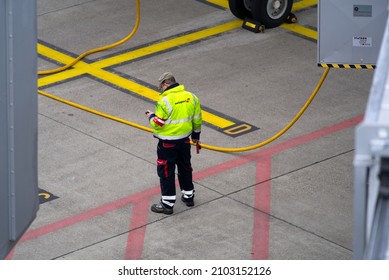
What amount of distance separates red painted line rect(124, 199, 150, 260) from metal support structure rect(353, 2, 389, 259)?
5.73m

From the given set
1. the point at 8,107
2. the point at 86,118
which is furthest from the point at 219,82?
the point at 8,107

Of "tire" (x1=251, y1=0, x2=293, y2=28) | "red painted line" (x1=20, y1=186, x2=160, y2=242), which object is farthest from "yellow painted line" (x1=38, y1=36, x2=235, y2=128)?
"tire" (x1=251, y1=0, x2=293, y2=28)

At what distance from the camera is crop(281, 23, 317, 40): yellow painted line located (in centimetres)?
1723

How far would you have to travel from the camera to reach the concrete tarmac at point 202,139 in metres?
10.9

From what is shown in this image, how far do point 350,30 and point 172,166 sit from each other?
2495mm

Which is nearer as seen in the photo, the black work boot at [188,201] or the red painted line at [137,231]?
the red painted line at [137,231]

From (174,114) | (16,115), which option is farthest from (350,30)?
(16,115)

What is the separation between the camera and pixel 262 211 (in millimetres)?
11492

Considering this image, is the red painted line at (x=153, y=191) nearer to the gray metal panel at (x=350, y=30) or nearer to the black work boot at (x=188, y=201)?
the black work boot at (x=188, y=201)

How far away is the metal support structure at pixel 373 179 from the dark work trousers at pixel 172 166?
6169mm

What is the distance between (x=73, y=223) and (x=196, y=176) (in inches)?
72.9

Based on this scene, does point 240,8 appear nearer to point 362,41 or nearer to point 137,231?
point 362,41

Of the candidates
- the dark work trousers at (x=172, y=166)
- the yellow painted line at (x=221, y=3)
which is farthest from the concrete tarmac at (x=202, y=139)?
the dark work trousers at (x=172, y=166)

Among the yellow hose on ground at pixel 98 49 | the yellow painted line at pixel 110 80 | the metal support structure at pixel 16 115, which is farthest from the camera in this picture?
the yellow hose on ground at pixel 98 49
